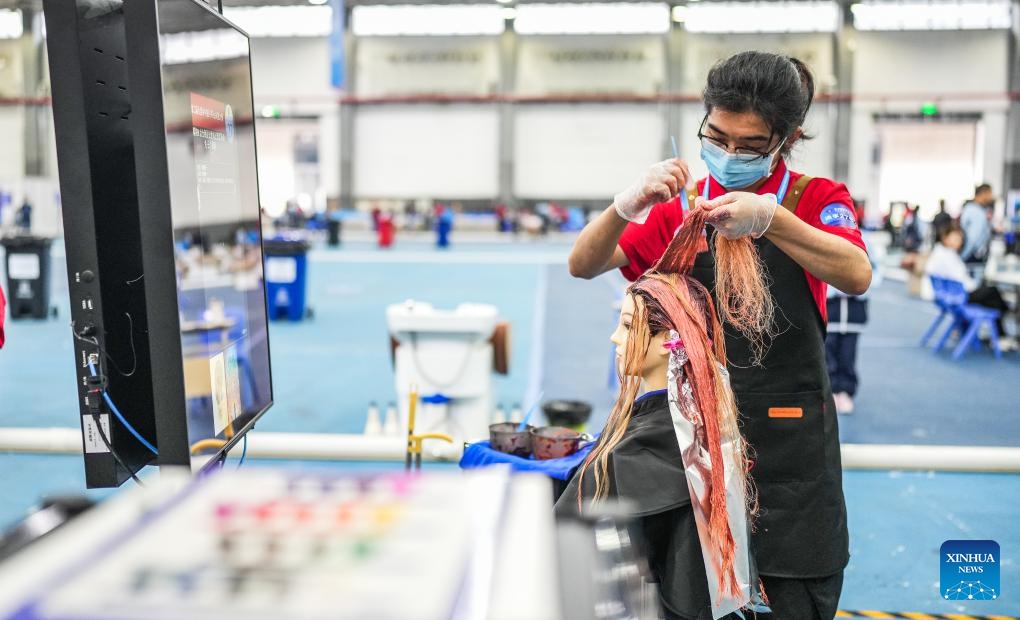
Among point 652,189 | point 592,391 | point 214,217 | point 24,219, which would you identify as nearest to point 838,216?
point 652,189

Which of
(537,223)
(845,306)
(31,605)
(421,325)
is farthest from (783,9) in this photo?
(31,605)

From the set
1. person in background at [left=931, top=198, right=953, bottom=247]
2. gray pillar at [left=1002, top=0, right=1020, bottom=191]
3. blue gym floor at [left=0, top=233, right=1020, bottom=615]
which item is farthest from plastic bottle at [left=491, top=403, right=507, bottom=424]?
gray pillar at [left=1002, top=0, right=1020, bottom=191]

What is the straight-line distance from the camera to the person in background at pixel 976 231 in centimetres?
1184

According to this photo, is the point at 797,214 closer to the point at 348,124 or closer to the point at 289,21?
the point at 348,124

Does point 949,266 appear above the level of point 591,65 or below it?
below

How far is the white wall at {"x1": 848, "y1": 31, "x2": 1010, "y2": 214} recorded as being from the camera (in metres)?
29.0

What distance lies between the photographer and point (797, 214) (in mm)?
2066

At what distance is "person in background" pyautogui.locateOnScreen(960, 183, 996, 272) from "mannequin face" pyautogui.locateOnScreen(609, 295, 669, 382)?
37.3 ft

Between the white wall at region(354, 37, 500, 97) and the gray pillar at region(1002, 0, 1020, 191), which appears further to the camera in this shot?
the white wall at region(354, 37, 500, 97)

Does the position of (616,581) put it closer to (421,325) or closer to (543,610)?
(543,610)

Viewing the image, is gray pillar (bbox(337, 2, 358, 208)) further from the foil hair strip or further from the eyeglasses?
the foil hair strip

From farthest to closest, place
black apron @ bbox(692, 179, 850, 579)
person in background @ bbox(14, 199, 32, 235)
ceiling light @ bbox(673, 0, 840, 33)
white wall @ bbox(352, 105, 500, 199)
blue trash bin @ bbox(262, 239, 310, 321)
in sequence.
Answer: white wall @ bbox(352, 105, 500, 199)
ceiling light @ bbox(673, 0, 840, 33)
person in background @ bbox(14, 199, 32, 235)
blue trash bin @ bbox(262, 239, 310, 321)
black apron @ bbox(692, 179, 850, 579)

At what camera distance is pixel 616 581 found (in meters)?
0.95

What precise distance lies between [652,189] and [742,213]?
0.71ft
